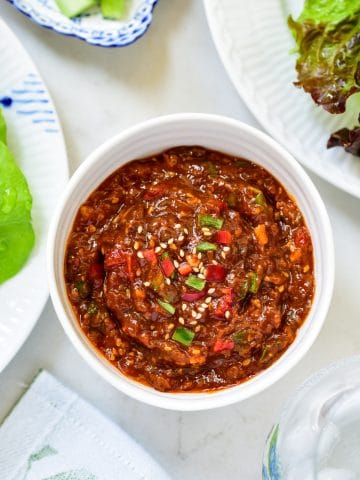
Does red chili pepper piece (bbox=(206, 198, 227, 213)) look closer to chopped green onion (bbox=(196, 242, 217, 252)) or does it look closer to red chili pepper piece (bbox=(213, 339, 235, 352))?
chopped green onion (bbox=(196, 242, 217, 252))

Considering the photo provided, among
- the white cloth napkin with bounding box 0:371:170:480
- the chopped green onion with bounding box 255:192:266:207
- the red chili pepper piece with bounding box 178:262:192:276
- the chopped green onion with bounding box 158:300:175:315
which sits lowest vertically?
the white cloth napkin with bounding box 0:371:170:480

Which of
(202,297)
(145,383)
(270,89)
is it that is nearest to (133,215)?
(202,297)

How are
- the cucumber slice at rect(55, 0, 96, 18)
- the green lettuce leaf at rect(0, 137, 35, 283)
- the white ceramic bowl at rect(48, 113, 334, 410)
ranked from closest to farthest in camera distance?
the white ceramic bowl at rect(48, 113, 334, 410)
the green lettuce leaf at rect(0, 137, 35, 283)
the cucumber slice at rect(55, 0, 96, 18)

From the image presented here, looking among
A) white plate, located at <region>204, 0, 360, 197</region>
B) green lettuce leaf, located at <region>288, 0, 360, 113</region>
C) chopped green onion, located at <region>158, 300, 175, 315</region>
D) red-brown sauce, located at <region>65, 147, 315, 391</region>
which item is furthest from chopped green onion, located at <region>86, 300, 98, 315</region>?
green lettuce leaf, located at <region>288, 0, 360, 113</region>

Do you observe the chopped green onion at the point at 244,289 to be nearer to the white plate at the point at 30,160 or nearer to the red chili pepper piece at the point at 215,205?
the red chili pepper piece at the point at 215,205

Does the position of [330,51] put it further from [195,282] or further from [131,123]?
[195,282]

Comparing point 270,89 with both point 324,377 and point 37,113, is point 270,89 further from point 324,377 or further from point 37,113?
point 324,377

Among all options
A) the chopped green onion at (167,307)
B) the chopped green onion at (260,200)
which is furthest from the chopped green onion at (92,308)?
the chopped green onion at (260,200)
